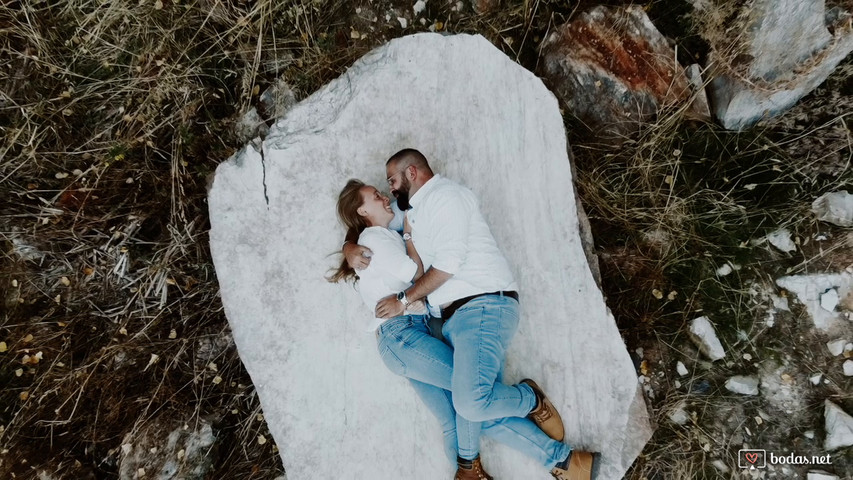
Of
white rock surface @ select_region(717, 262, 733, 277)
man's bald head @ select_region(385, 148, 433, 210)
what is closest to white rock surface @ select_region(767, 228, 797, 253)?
white rock surface @ select_region(717, 262, 733, 277)

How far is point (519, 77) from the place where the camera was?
3701mm

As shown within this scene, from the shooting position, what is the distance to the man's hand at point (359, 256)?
3.29 meters

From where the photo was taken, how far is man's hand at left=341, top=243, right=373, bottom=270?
329cm

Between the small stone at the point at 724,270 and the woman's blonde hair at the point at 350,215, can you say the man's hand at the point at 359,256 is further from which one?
the small stone at the point at 724,270

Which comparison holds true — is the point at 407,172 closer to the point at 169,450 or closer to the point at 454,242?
the point at 454,242

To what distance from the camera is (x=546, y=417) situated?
344cm

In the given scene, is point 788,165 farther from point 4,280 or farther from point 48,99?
point 4,280

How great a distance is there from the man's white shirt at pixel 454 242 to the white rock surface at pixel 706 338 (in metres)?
1.37

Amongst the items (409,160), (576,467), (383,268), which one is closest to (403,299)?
(383,268)

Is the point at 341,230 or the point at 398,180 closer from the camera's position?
the point at 398,180

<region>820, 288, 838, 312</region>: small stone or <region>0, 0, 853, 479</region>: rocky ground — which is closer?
<region>820, 288, 838, 312</region>: small stone

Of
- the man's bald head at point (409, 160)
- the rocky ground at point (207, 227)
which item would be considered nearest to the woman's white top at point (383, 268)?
the man's bald head at point (409, 160)

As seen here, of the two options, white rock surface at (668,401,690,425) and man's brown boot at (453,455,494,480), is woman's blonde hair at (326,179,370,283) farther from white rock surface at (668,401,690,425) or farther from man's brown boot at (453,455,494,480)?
white rock surface at (668,401,690,425)

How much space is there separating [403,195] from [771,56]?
2.55 meters
